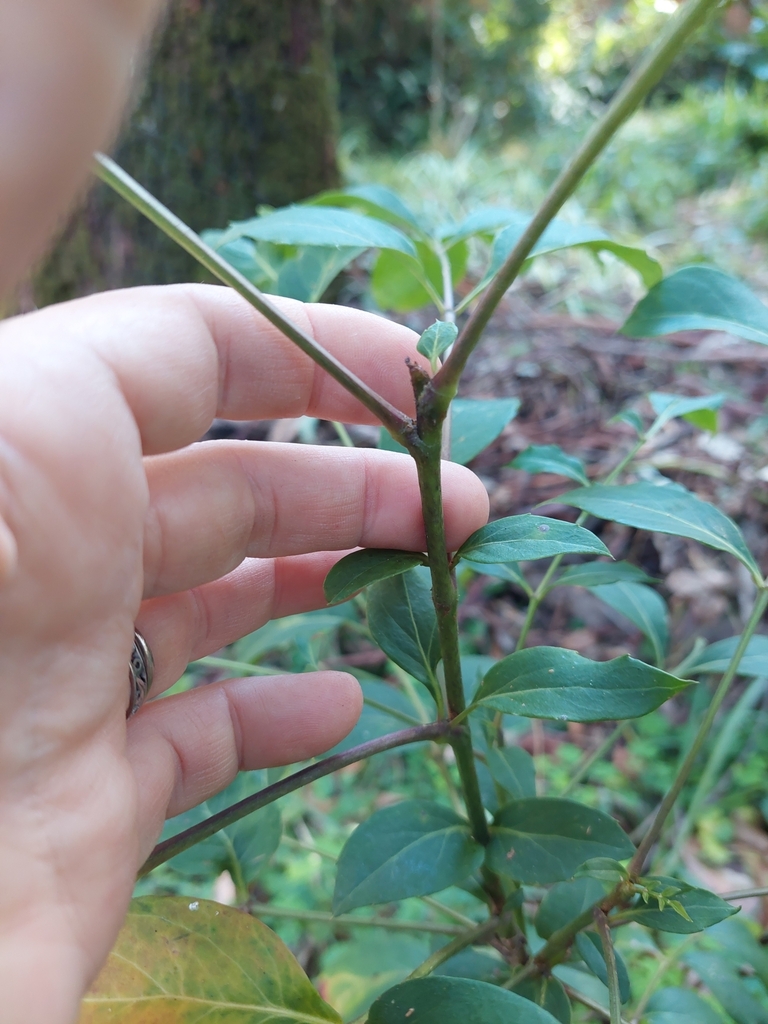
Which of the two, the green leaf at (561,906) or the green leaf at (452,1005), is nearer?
the green leaf at (452,1005)

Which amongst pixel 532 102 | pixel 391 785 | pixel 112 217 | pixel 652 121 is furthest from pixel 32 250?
pixel 532 102

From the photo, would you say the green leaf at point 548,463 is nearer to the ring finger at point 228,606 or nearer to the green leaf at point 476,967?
the ring finger at point 228,606

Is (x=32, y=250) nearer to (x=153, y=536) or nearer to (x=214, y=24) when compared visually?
(x=153, y=536)

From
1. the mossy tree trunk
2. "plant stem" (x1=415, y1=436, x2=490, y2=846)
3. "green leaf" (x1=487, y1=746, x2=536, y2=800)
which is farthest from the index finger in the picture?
the mossy tree trunk

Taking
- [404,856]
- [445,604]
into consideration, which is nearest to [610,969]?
[404,856]

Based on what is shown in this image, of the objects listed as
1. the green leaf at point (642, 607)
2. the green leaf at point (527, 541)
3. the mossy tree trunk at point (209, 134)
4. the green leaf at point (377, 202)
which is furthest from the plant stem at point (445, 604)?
the mossy tree trunk at point (209, 134)

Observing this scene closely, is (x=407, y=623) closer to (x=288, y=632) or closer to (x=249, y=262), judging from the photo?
(x=288, y=632)
